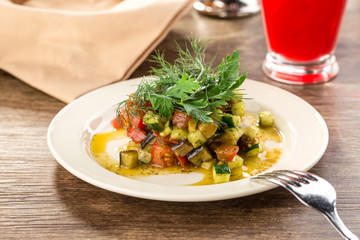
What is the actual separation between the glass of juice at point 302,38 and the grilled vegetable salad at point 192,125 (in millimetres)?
548

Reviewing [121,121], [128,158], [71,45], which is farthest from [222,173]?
[71,45]

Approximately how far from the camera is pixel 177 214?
4.27 ft

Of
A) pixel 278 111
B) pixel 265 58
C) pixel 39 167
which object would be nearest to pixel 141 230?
pixel 39 167

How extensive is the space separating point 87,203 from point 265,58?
4.59 feet

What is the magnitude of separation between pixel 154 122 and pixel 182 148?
4.8 inches

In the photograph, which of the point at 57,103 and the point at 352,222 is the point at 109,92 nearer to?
the point at 57,103

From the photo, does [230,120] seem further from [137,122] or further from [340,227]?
[340,227]

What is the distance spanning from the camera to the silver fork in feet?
3.65

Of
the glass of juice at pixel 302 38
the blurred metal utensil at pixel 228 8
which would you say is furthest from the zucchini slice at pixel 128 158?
the blurred metal utensil at pixel 228 8

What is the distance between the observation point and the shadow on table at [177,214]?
1.24m

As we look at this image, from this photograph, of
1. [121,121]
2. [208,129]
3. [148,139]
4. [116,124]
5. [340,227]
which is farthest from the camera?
[116,124]

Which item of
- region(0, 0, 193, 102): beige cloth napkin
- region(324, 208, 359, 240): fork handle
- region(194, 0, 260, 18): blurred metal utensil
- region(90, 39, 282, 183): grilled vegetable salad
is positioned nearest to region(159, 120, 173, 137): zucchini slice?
region(90, 39, 282, 183): grilled vegetable salad

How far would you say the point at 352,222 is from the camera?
1.26m

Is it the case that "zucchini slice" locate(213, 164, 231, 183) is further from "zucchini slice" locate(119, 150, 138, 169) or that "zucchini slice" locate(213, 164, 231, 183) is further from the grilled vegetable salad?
"zucchini slice" locate(119, 150, 138, 169)
